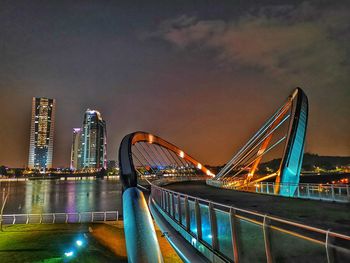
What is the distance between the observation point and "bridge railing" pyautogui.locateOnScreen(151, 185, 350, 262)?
2893 millimetres

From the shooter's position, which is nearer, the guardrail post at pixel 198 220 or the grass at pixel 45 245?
the guardrail post at pixel 198 220

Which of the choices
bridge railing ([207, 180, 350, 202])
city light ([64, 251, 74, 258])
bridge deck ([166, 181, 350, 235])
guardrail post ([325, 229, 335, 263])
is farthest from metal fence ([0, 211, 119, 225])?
guardrail post ([325, 229, 335, 263])

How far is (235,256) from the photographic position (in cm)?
449

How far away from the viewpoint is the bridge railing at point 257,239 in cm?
289

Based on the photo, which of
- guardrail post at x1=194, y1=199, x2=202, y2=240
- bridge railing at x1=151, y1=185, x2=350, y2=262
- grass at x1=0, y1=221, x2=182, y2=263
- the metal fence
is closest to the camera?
bridge railing at x1=151, y1=185, x2=350, y2=262

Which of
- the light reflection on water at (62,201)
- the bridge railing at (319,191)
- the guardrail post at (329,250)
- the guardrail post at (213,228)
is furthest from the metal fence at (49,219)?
the guardrail post at (329,250)

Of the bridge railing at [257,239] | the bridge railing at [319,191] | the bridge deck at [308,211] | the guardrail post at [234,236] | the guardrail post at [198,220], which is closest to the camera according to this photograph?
the bridge railing at [257,239]

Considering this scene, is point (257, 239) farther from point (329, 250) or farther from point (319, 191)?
point (319, 191)

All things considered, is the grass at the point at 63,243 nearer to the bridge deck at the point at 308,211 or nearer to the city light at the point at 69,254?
the city light at the point at 69,254

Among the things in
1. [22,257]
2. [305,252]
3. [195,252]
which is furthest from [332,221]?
[22,257]

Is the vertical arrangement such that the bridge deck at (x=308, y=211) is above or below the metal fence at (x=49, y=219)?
above

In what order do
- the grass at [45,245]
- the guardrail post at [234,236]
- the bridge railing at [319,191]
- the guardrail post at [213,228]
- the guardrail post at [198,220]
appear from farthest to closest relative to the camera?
the grass at [45,245], the bridge railing at [319,191], the guardrail post at [198,220], the guardrail post at [213,228], the guardrail post at [234,236]

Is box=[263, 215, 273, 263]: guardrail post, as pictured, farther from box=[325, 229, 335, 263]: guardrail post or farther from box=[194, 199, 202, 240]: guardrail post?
box=[194, 199, 202, 240]: guardrail post

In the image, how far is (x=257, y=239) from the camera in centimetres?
400
